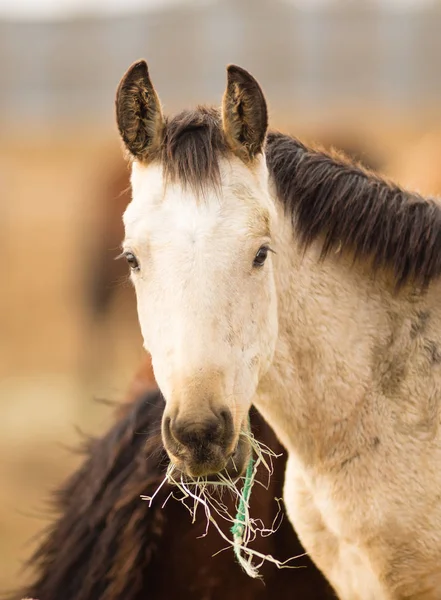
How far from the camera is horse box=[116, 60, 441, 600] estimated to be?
254 centimetres

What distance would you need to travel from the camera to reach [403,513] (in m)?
2.79

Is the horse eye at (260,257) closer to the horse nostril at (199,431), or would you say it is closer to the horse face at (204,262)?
the horse face at (204,262)

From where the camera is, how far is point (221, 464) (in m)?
2.42

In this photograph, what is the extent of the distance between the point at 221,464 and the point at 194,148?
3.16 feet

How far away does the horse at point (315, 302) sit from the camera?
8.35 ft

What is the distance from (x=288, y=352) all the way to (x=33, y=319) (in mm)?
11876

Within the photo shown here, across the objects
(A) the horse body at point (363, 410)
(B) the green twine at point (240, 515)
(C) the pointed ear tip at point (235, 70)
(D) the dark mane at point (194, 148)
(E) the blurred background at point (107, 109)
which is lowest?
(E) the blurred background at point (107, 109)

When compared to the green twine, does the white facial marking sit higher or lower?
higher

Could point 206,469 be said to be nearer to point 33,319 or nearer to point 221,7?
point 33,319

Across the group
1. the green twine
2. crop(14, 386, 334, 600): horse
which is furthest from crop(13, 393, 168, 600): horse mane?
the green twine

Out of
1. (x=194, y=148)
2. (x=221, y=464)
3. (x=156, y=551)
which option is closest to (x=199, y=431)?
(x=221, y=464)

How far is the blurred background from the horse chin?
24.2 feet

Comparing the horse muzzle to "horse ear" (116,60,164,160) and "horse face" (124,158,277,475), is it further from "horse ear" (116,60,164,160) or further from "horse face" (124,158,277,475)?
"horse ear" (116,60,164,160)

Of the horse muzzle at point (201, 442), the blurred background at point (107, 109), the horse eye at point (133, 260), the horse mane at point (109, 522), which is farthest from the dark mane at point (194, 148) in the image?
the blurred background at point (107, 109)
